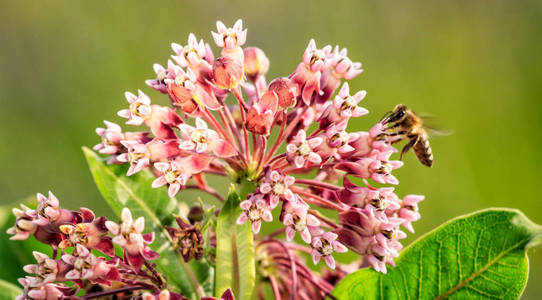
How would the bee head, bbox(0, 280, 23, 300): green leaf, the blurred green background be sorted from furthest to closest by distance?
1. the blurred green background
2. the bee head
3. bbox(0, 280, 23, 300): green leaf

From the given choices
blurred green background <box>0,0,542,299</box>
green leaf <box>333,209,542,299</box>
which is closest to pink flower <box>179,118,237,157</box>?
green leaf <box>333,209,542,299</box>

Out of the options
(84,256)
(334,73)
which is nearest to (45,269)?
(84,256)

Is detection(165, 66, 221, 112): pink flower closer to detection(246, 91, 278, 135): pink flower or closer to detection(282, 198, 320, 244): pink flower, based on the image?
detection(246, 91, 278, 135): pink flower

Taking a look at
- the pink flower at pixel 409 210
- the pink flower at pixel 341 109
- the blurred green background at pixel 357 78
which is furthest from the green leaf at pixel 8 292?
the blurred green background at pixel 357 78

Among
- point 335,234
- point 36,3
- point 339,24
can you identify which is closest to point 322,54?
point 335,234

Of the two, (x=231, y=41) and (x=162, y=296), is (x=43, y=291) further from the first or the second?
(x=231, y=41)

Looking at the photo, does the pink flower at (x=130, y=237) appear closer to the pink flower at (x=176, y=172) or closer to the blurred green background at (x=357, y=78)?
the pink flower at (x=176, y=172)
